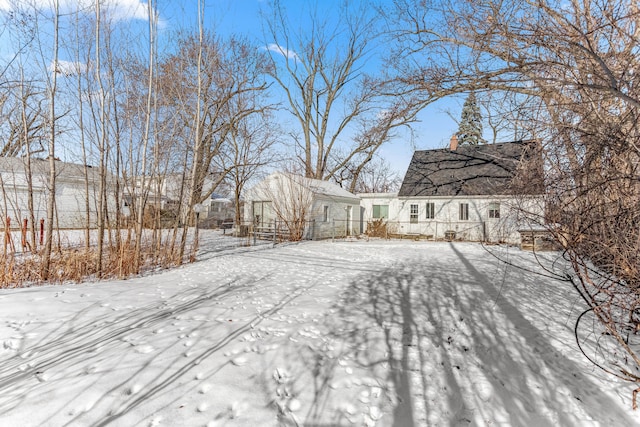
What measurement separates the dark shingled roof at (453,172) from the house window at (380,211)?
2354mm

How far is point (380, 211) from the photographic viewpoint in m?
21.1

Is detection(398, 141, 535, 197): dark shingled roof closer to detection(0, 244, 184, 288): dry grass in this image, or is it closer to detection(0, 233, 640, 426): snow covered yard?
detection(0, 233, 640, 426): snow covered yard

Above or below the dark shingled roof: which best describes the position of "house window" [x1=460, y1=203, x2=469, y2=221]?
below

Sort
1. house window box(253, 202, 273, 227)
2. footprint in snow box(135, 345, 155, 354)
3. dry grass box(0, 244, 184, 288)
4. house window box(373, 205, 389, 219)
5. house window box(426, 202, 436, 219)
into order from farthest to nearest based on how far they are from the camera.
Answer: house window box(373, 205, 389, 219), house window box(426, 202, 436, 219), house window box(253, 202, 273, 227), dry grass box(0, 244, 184, 288), footprint in snow box(135, 345, 155, 354)

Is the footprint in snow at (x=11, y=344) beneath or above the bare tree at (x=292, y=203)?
beneath

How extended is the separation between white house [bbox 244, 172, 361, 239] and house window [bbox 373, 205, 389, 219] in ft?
9.23

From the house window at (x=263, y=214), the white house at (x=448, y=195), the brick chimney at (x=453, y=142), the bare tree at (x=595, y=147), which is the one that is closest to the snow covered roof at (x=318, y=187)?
the house window at (x=263, y=214)

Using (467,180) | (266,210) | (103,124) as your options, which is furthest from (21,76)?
(467,180)

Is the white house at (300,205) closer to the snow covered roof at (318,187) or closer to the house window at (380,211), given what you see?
the snow covered roof at (318,187)

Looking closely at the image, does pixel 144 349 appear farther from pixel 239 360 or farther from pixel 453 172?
pixel 453 172

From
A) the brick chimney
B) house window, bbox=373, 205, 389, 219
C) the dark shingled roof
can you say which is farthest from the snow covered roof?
the brick chimney

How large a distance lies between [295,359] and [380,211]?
1874 centimetres

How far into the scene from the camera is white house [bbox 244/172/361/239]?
15.4 meters

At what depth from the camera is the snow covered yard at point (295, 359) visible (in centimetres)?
226
